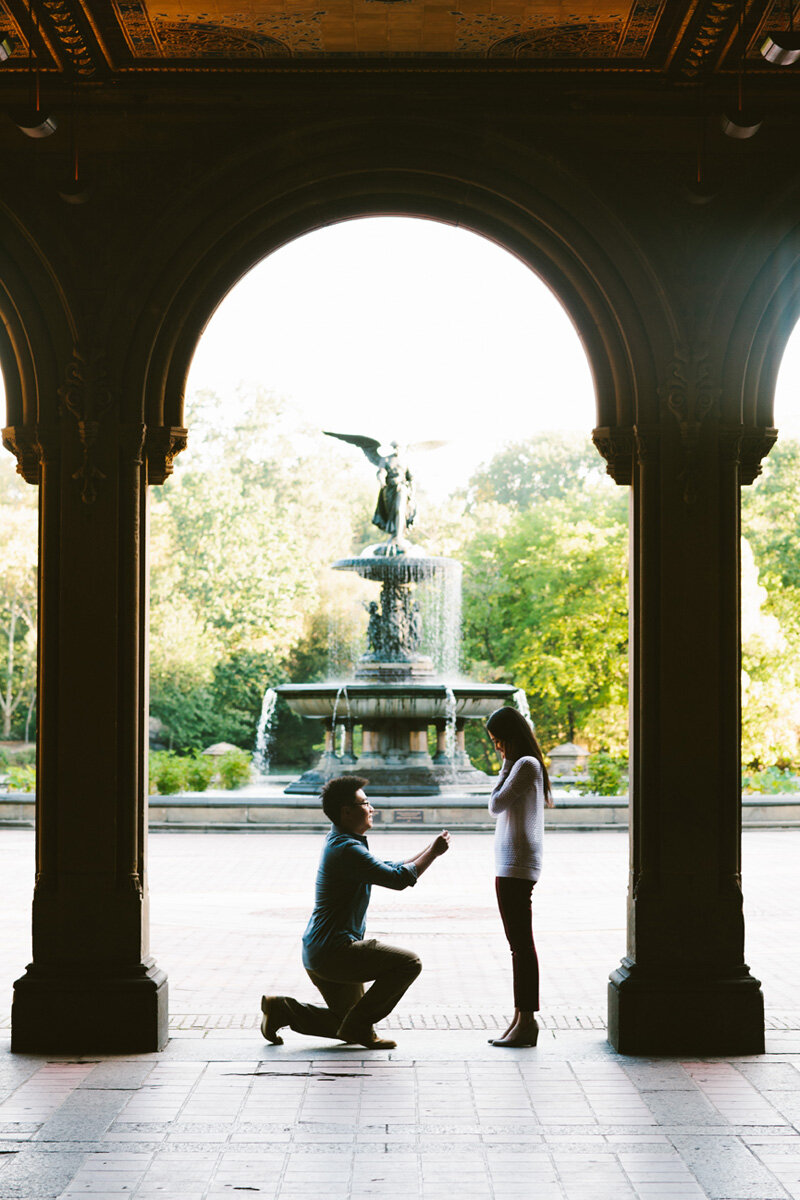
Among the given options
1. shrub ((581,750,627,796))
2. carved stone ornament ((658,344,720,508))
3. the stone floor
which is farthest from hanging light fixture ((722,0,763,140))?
shrub ((581,750,627,796))

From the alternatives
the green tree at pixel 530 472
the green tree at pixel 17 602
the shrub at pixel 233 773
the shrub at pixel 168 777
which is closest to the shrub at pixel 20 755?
the green tree at pixel 17 602

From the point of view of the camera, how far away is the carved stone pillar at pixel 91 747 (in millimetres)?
6035

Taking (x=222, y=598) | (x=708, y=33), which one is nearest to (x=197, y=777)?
(x=708, y=33)

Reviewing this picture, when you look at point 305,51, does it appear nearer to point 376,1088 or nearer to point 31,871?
point 376,1088

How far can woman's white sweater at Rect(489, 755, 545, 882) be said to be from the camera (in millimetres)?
6223

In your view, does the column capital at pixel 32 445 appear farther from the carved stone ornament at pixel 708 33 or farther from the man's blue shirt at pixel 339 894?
the carved stone ornament at pixel 708 33

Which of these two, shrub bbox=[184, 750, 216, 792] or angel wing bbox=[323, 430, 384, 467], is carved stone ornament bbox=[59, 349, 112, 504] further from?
shrub bbox=[184, 750, 216, 792]

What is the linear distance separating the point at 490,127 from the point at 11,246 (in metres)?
2.37

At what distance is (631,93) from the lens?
6.32 metres

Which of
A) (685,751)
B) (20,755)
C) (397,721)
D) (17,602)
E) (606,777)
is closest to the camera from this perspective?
(685,751)

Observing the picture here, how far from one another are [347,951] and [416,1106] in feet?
3.12

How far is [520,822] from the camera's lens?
6.22 meters

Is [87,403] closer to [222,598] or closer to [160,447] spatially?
[160,447]

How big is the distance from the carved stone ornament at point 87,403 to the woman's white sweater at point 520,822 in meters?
2.40
